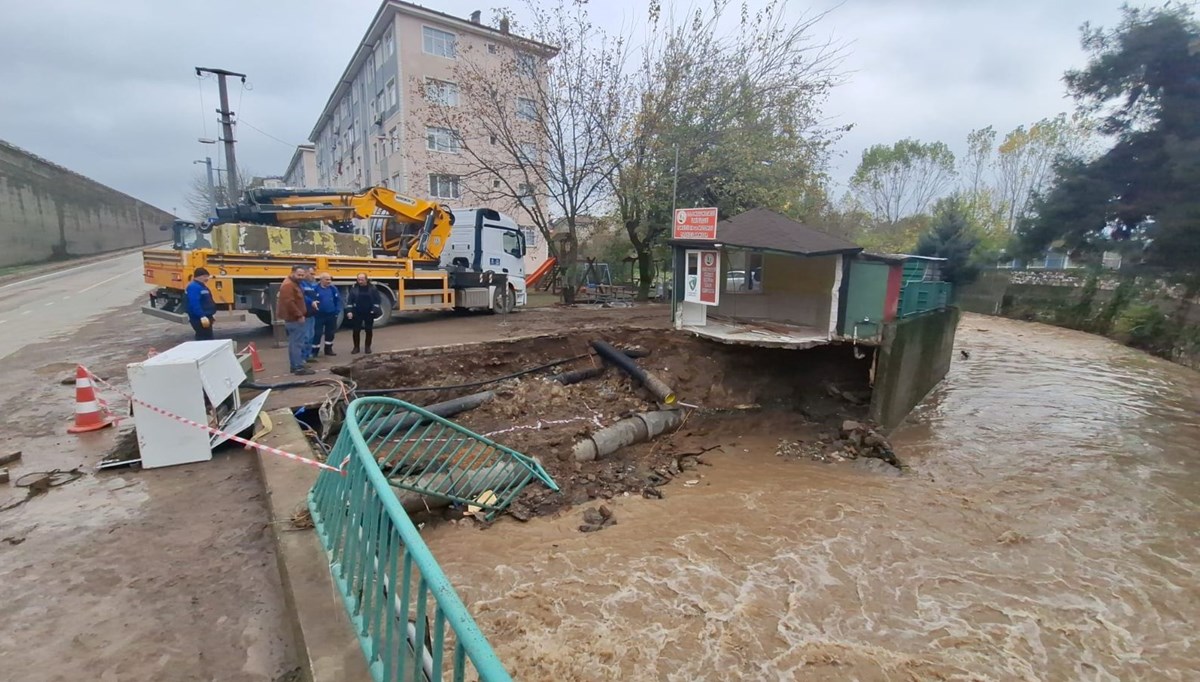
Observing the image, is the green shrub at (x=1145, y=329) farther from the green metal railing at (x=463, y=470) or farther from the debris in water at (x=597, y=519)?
the green metal railing at (x=463, y=470)

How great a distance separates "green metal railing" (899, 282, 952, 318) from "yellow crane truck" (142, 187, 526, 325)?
10.3m

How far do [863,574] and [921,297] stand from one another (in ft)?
26.8

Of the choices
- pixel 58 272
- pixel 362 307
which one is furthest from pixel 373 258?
pixel 58 272

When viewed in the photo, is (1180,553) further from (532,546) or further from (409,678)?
(409,678)

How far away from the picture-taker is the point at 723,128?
15805 mm

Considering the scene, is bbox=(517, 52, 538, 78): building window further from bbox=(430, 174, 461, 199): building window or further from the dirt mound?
bbox=(430, 174, 461, 199): building window

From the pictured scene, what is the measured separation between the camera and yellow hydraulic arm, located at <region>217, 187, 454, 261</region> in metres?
11.6

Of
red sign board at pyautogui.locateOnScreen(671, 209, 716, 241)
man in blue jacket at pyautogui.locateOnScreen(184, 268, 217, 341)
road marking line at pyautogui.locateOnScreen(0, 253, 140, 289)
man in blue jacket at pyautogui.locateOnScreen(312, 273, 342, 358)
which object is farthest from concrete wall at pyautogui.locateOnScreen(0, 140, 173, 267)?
red sign board at pyautogui.locateOnScreen(671, 209, 716, 241)

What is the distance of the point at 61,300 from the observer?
16734 mm

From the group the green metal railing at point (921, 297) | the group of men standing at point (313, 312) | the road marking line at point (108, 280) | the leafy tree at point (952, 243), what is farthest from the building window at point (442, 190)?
the leafy tree at point (952, 243)

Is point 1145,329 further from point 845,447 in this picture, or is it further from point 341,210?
point 341,210

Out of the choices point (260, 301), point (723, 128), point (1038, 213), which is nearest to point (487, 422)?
point (260, 301)

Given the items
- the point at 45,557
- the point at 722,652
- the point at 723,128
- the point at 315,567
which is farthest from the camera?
the point at 723,128

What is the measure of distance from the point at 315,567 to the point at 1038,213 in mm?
28101
